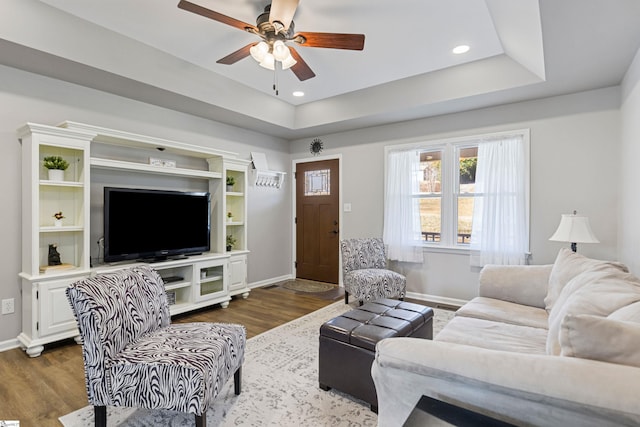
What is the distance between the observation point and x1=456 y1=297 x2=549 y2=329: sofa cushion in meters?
2.23

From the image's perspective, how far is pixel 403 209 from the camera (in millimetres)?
4520

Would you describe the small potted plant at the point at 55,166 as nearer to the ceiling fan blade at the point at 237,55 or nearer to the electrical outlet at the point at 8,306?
the electrical outlet at the point at 8,306

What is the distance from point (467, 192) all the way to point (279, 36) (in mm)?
2943

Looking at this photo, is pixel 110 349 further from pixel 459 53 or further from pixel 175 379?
pixel 459 53

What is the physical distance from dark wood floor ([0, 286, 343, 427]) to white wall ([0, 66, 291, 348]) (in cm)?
51

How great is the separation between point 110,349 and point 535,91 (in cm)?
429

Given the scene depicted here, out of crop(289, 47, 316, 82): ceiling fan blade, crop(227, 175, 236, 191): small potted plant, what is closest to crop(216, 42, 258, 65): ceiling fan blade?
crop(289, 47, 316, 82): ceiling fan blade

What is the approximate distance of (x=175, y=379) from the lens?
5.31 feet

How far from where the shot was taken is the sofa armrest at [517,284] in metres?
2.57

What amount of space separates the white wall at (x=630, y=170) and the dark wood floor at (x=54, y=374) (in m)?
3.11

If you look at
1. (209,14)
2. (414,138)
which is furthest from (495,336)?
(414,138)

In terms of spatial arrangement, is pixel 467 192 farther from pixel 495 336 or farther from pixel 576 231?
pixel 495 336

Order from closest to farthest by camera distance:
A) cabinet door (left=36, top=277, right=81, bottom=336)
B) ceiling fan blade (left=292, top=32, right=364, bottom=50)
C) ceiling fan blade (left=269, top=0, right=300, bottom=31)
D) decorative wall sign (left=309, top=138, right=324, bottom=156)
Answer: ceiling fan blade (left=269, top=0, right=300, bottom=31) < ceiling fan blade (left=292, top=32, right=364, bottom=50) < cabinet door (left=36, top=277, right=81, bottom=336) < decorative wall sign (left=309, top=138, right=324, bottom=156)

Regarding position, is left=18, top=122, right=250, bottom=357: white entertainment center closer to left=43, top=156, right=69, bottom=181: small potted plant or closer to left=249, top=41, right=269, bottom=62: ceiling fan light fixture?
left=43, top=156, right=69, bottom=181: small potted plant
